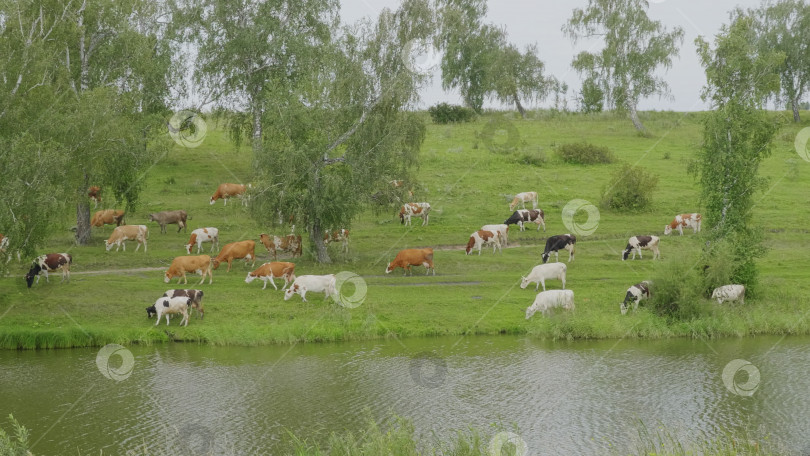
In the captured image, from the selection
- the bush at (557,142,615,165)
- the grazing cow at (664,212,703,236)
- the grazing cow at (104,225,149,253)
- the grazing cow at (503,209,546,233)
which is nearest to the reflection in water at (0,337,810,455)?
the grazing cow at (104,225,149,253)

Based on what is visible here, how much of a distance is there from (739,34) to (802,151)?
3826 cm

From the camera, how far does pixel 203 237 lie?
40.5 m

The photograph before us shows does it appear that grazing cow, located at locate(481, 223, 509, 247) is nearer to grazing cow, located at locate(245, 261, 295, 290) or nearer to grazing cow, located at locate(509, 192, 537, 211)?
grazing cow, located at locate(509, 192, 537, 211)

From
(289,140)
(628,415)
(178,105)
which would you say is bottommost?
(628,415)

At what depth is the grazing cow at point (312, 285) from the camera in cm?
3238

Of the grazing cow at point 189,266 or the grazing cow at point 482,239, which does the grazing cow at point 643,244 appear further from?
the grazing cow at point 189,266

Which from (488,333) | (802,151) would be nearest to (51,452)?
(488,333)

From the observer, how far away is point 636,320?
30.3 meters

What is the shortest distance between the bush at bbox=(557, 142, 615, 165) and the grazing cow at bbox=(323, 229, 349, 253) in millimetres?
27250

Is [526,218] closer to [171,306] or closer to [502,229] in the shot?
[502,229]

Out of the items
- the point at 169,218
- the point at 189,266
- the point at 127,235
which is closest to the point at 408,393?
the point at 189,266

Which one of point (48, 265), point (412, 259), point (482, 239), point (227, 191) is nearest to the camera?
point (48, 265)

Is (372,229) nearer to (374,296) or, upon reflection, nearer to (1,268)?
(374,296)

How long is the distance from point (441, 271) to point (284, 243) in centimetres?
819
